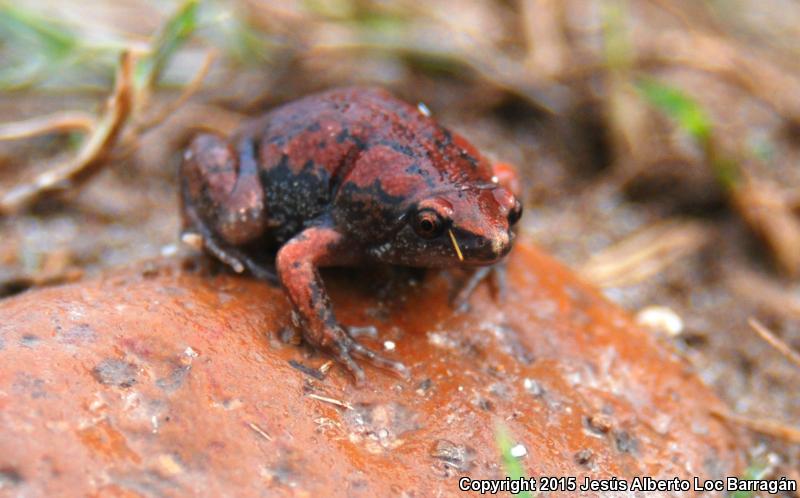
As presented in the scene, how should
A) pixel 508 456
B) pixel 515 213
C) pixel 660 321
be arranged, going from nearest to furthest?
pixel 508 456, pixel 515 213, pixel 660 321

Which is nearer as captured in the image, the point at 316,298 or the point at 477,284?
the point at 316,298

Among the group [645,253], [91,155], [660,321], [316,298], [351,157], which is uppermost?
[351,157]

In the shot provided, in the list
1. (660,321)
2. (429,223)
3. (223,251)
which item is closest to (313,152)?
(223,251)

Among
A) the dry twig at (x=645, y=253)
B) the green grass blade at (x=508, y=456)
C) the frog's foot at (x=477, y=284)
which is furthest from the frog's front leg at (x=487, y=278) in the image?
the dry twig at (x=645, y=253)

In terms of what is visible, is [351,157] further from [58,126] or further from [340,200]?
[58,126]

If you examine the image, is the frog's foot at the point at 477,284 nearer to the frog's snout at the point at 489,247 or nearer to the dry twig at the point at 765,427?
the frog's snout at the point at 489,247

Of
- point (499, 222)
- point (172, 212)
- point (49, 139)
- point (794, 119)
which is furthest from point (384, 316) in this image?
point (794, 119)

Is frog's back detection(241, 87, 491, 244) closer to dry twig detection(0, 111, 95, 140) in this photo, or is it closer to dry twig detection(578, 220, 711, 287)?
dry twig detection(0, 111, 95, 140)

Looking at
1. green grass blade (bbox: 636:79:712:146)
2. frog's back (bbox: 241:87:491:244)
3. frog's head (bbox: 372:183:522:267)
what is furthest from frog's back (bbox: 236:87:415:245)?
green grass blade (bbox: 636:79:712:146)
